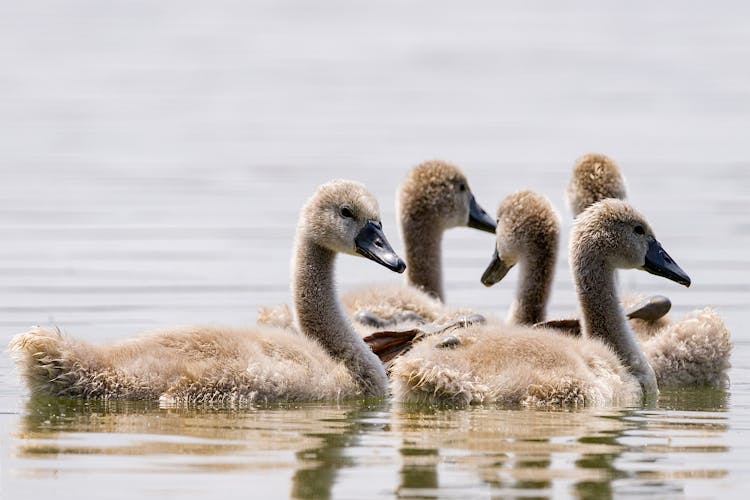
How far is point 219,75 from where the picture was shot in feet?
124

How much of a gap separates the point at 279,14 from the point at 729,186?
34.5m

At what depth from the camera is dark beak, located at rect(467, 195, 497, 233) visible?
1535 centimetres

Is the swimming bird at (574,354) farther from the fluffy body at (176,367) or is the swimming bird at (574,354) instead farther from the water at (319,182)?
the fluffy body at (176,367)

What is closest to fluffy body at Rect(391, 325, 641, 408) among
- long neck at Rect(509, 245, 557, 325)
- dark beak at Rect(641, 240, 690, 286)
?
dark beak at Rect(641, 240, 690, 286)

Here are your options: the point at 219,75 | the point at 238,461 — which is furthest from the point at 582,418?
the point at 219,75

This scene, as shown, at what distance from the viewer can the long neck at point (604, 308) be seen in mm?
11961

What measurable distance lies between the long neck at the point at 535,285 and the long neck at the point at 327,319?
5.37 ft

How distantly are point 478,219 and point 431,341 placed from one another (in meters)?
4.08

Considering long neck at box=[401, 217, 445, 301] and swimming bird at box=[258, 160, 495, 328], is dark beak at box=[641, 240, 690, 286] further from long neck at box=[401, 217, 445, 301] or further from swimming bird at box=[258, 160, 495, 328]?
long neck at box=[401, 217, 445, 301]

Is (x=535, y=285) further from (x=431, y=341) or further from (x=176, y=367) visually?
(x=176, y=367)

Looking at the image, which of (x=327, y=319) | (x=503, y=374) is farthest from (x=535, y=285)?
(x=503, y=374)

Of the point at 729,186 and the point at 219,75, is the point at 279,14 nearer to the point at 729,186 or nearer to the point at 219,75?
the point at 219,75

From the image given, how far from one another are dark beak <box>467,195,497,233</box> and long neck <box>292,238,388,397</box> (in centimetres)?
355

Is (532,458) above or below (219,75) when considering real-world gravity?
below
